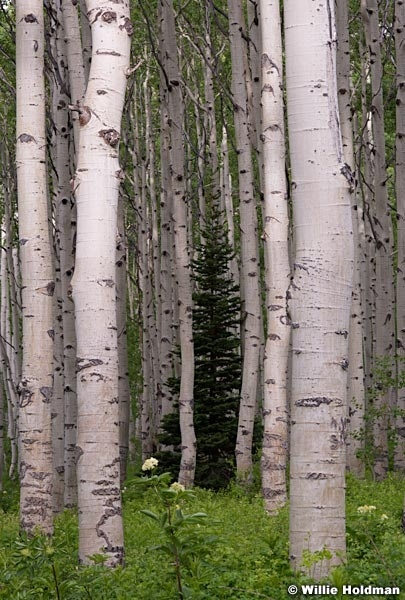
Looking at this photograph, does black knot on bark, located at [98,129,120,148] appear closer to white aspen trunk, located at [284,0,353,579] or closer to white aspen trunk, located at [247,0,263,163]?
white aspen trunk, located at [284,0,353,579]

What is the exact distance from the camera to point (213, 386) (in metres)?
14.5

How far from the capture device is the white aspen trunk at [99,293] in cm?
532

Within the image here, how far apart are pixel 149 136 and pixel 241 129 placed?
11439 millimetres

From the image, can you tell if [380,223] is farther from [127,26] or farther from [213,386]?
[127,26]

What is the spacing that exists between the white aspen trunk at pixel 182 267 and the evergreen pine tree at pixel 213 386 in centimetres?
137

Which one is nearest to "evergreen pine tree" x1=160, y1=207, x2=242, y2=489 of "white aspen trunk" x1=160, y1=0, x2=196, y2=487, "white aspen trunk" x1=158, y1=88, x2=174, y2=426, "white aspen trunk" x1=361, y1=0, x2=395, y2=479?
"white aspen trunk" x1=158, y1=88, x2=174, y2=426

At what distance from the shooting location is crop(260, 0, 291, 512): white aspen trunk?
909 cm

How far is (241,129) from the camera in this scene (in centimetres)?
1204

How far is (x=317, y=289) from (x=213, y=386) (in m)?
10.4

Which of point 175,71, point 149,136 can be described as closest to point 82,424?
point 175,71

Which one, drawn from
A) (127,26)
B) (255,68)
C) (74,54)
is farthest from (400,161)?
(127,26)

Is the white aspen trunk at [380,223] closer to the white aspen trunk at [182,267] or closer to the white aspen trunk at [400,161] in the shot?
the white aspen trunk at [400,161]

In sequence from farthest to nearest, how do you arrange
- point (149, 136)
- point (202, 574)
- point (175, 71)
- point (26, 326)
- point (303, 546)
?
point (149, 136) → point (175, 71) → point (26, 326) → point (202, 574) → point (303, 546)

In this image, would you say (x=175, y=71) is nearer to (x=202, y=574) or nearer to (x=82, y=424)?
(x=82, y=424)
